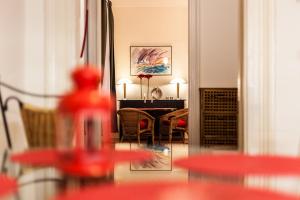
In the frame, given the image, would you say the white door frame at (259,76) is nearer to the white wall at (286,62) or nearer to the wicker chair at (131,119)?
the white wall at (286,62)

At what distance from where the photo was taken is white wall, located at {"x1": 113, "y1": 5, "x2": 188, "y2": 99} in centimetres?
1112

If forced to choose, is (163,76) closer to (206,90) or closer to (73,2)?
(206,90)

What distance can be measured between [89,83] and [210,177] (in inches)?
23.3

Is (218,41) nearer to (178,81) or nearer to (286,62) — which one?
(286,62)

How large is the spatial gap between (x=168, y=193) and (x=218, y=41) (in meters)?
5.53

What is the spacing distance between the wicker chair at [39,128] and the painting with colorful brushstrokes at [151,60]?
28.2 feet

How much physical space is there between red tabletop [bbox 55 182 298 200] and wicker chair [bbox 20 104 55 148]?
4.86ft

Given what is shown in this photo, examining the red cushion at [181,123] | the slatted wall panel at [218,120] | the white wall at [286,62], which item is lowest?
the red cushion at [181,123]

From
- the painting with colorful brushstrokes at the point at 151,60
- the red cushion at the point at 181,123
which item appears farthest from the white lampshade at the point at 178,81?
the red cushion at the point at 181,123

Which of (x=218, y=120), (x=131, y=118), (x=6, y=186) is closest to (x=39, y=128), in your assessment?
(x=6, y=186)

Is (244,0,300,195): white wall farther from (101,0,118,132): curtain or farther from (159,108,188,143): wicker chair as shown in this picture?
(159,108,188,143): wicker chair

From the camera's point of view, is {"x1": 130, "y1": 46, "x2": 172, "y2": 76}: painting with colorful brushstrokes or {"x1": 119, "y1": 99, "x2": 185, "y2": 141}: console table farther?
{"x1": 130, "y1": 46, "x2": 172, "y2": 76}: painting with colorful brushstrokes

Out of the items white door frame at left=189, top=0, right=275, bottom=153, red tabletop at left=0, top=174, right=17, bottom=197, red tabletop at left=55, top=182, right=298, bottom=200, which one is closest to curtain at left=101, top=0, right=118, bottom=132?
white door frame at left=189, top=0, right=275, bottom=153

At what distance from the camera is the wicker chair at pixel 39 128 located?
2564mm
